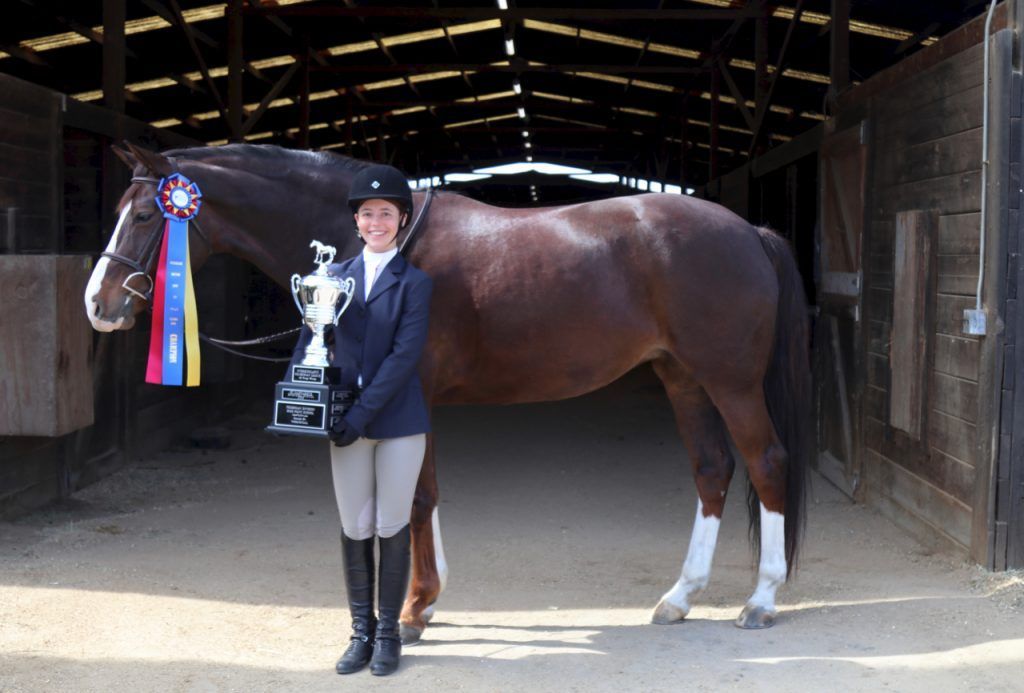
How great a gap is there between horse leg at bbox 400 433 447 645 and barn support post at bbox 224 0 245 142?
6025 millimetres

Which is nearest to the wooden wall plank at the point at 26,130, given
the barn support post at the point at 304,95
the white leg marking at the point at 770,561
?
the white leg marking at the point at 770,561

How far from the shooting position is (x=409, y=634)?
11.6 feet

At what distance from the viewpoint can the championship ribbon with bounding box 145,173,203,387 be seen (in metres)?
3.59

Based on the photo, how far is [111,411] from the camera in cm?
661

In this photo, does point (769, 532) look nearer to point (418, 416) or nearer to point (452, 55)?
point (418, 416)

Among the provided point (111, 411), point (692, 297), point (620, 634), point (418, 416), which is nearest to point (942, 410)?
point (692, 297)

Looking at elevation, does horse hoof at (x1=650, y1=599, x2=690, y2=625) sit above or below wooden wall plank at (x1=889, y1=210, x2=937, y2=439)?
below

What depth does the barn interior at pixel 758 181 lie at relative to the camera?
4.38m

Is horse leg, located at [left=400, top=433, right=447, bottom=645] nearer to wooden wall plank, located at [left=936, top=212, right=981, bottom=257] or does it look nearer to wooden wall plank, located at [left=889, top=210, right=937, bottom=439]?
wooden wall plank, located at [left=936, top=212, right=981, bottom=257]

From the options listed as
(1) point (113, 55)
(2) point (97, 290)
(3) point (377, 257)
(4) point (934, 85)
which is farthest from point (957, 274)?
(1) point (113, 55)

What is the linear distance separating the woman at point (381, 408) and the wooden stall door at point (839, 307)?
141 inches

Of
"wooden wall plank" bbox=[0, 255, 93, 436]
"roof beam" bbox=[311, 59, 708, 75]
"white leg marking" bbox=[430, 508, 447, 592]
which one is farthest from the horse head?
"roof beam" bbox=[311, 59, 708, 75]

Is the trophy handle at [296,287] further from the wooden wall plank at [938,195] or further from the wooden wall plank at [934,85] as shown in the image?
the wooden wall plank at [934,85]

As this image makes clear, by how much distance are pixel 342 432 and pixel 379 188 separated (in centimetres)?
74
